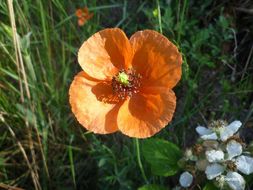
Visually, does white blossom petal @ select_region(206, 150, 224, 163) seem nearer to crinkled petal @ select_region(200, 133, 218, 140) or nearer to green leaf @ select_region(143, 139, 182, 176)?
crinkled petal @ select_region(200, 133, 218, 140)

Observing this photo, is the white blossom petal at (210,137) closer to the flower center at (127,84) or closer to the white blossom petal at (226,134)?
the white blossom petal at (226,134)

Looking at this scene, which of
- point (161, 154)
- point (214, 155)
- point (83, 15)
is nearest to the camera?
point (214, 155)

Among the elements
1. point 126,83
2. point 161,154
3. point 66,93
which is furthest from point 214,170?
point 66,93

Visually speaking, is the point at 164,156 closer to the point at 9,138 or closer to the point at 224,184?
the point at 224,184

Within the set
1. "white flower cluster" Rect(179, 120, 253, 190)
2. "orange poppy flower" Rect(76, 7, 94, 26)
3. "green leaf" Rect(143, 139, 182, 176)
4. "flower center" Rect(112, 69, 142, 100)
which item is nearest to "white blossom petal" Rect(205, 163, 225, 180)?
"white flower cluster" Rect(179, 120, 253, 190)

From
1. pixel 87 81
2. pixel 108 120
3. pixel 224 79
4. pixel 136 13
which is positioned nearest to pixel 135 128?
pixel 108 120

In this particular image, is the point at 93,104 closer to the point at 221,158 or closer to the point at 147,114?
the point at 147,114
